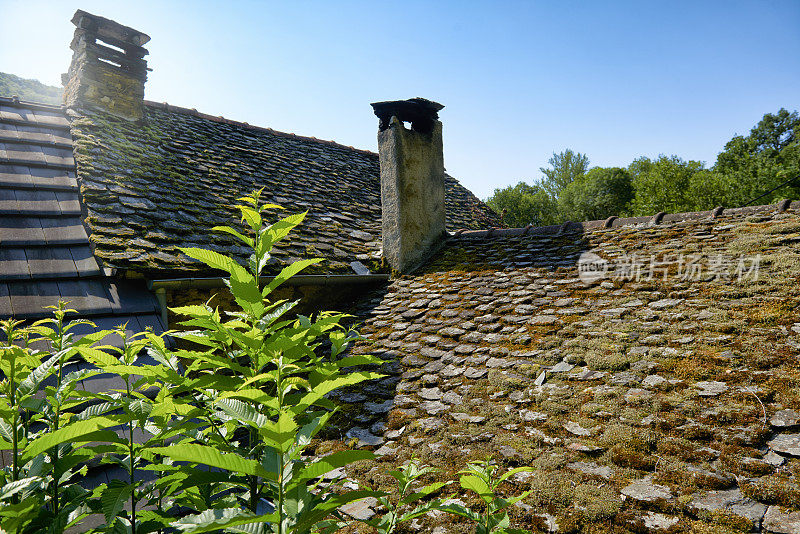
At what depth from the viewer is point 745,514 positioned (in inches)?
77.1

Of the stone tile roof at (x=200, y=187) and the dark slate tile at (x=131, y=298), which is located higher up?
the stone tile roof at (x=200, y=187)

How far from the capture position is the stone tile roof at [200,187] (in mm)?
4520

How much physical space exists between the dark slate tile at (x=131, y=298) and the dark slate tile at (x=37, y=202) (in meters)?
1.14

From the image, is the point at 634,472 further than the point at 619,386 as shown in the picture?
No

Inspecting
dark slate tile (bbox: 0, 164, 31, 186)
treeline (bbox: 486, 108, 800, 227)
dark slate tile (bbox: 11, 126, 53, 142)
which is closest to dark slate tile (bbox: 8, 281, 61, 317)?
dark slate tile (bbox: 0, 164, 31, 186)

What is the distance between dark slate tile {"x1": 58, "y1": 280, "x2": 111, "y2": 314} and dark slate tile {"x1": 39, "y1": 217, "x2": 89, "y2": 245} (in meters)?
0.56

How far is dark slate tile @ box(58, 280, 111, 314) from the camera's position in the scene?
11.6ft

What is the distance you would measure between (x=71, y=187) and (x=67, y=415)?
4.41 meters

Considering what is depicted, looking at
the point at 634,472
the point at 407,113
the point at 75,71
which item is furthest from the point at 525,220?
the point at 634,472

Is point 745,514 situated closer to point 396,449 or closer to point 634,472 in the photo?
point 634,472

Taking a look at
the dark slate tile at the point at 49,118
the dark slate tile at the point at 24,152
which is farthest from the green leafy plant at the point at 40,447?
the dark slate tile at the point at 49,118

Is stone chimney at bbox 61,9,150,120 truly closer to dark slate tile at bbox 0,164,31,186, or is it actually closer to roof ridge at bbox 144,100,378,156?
roof ridge at bbox 144,100,378,156

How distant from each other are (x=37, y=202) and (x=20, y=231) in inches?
20.4

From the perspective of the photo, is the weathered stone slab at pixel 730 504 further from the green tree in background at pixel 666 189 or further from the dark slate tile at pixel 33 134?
the green tree in background at pixel 666 189
